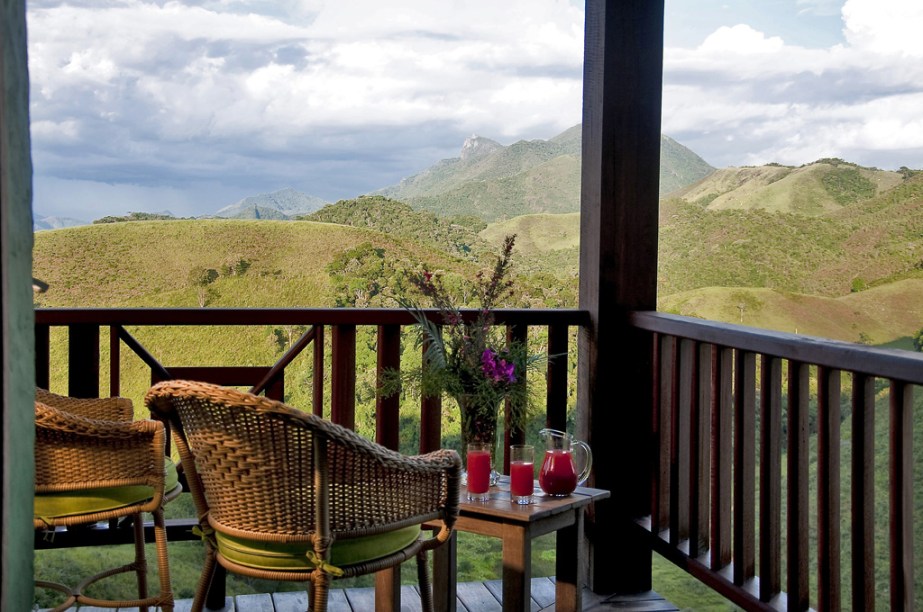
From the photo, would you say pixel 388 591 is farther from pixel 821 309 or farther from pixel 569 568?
pixel 821 309

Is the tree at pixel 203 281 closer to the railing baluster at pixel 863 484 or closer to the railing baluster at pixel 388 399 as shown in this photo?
the railing baluster at pixel 388 399

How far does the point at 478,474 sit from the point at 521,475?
0.12m

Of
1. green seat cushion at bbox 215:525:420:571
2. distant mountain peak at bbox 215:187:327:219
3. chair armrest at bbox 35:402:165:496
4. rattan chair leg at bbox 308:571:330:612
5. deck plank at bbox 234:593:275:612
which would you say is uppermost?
distant mountain peak at bbox 215:187:327:219

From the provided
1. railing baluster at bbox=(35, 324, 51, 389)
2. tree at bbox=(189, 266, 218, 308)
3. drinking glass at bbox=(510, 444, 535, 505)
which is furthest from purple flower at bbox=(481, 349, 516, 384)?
tree at bbox=(189, 266, 218, 308)

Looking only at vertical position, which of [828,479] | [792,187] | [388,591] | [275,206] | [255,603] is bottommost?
[255,603]

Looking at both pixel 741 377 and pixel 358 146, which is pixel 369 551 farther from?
pixel 358 146

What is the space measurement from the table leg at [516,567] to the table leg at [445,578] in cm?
30

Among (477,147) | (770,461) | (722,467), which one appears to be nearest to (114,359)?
(722,467)

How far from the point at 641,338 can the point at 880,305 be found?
7.20 metres

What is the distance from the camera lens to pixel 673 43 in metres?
9.41

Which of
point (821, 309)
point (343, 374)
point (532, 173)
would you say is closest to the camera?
point (343, 374)

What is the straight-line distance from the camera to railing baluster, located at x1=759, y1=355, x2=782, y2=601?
2557 mm

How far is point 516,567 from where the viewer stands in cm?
252

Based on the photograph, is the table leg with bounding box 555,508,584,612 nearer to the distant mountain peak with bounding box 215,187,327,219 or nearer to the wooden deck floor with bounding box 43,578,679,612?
the wooden deck floor with bounding box 43,578,679,612
